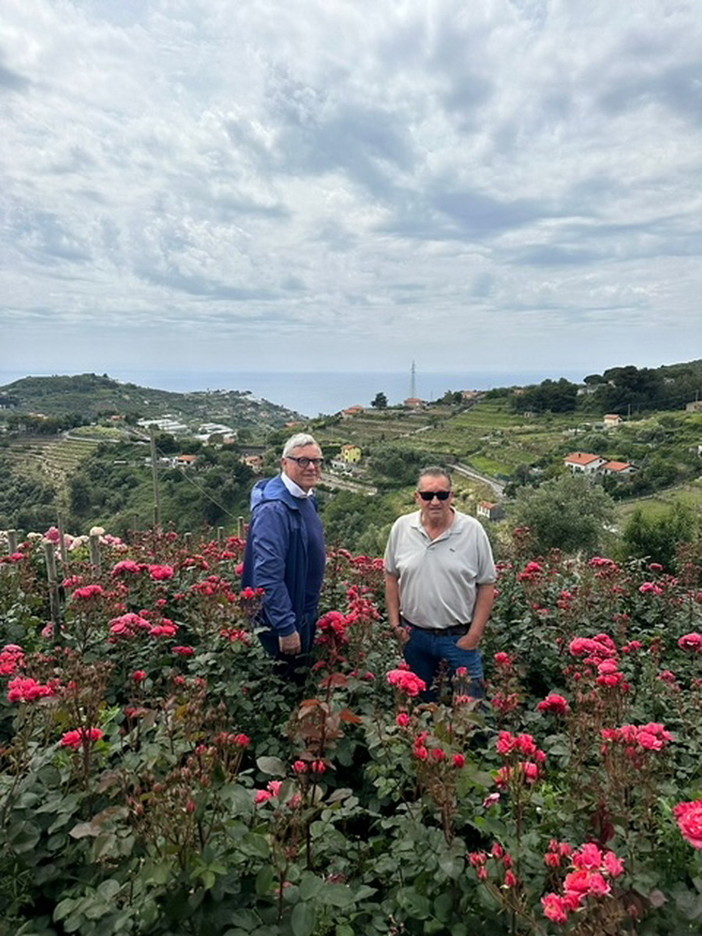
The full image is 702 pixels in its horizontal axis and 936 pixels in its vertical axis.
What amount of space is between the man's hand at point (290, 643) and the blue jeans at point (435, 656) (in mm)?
685

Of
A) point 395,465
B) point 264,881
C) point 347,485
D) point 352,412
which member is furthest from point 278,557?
point 352,412

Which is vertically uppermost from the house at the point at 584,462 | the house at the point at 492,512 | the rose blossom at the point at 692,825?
the rose blossom at the point at 692,825

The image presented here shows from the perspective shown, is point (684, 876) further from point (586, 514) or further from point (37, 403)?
point (37, 403)

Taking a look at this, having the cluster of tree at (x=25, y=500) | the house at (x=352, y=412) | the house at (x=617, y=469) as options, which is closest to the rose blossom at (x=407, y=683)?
the cluster of tree at (x=25, y=500)

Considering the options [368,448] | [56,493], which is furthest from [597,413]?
[56,493]

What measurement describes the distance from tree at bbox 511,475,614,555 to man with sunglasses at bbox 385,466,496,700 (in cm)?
1753

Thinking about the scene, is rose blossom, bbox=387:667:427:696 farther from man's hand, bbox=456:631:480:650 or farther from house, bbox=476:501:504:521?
house, bbox=476:501:504:521

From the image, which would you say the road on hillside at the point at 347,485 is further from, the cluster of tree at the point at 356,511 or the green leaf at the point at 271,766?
the green leaf at the point at 271,766

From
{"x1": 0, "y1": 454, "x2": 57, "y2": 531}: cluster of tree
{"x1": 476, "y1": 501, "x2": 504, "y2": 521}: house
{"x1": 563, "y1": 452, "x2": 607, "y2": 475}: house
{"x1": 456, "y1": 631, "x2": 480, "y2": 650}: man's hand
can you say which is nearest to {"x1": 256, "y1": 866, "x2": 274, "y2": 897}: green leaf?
{"x1": 456, "y1": 631, "x2": 480, "y2": 650}: man's hand

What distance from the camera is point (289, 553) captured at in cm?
311

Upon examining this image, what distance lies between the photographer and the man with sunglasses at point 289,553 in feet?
9.55

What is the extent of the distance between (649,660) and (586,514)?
61.5 feet

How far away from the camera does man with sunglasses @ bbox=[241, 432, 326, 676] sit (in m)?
2.91

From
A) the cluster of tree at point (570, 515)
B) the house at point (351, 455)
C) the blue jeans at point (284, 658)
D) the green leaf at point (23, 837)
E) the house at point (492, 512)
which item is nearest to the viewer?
the green leaf at point (23, 837)
